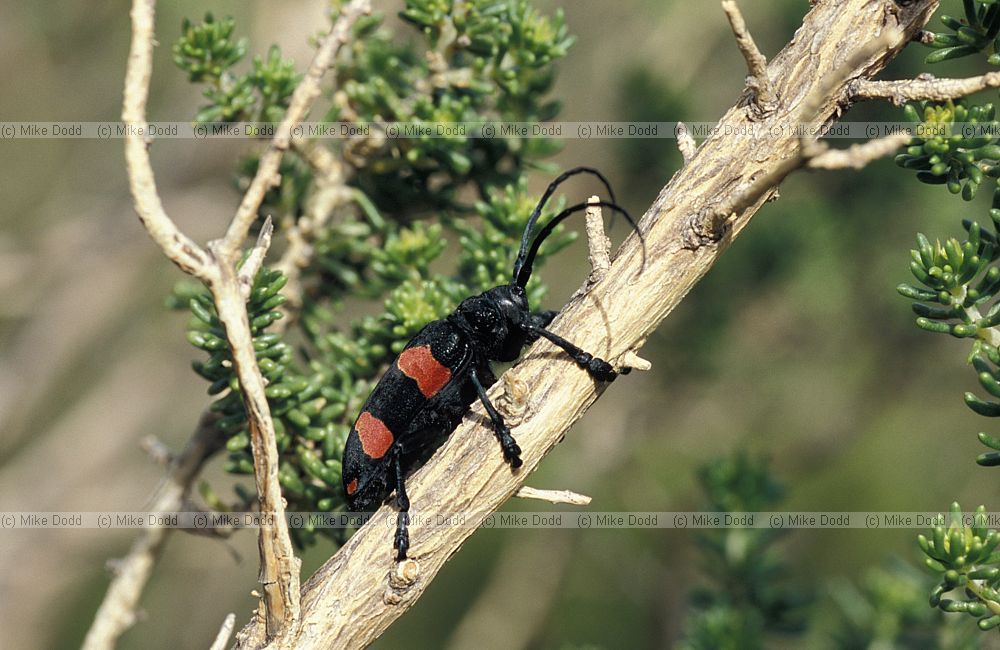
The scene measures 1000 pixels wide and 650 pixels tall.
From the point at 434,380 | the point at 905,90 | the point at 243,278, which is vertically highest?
the point at 243,278

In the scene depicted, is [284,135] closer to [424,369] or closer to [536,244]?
[536,244]

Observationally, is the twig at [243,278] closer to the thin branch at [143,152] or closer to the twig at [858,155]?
the thin branch at [143,152]

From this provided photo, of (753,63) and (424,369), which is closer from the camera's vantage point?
(753,63)

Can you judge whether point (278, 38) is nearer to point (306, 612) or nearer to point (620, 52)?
point (620, 52)

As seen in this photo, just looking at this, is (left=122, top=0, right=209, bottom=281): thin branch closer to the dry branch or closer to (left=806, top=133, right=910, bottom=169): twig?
the dry branch

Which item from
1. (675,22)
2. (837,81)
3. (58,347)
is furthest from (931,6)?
(58,347)

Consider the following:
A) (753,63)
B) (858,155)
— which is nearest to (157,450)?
(753,63)
